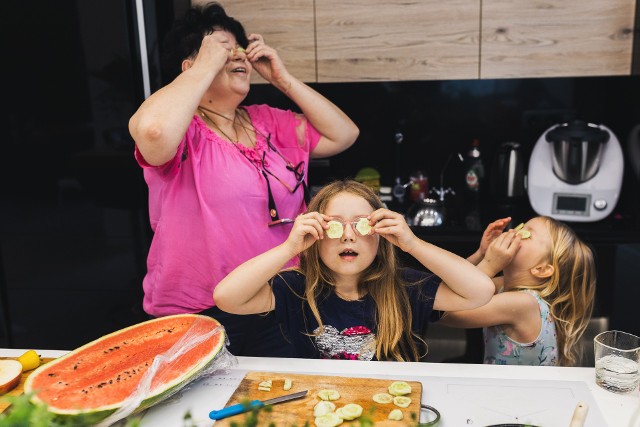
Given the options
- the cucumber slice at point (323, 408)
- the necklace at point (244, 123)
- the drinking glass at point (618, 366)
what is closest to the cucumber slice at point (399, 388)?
the cucumber slice at point (323, 408)

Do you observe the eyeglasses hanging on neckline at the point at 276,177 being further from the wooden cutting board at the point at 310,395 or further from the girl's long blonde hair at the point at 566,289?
the girl's long blonde hair at the point at 566,289

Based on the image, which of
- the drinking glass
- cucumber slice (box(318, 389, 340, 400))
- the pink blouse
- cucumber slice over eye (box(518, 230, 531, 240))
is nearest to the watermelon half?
cucumber slice (box(318, 389, 340, 400))

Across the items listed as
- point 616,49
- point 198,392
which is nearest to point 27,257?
point 198,392

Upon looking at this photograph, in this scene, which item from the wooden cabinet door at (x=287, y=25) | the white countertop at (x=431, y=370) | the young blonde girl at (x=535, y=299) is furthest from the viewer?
the wooden cabinet door at (x=287, y=25)

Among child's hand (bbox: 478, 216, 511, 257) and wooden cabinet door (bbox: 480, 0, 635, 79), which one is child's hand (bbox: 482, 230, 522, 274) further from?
wooden cabinet door (bbox: 480, 0, 635, 79)

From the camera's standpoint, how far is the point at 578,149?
9.14 feet

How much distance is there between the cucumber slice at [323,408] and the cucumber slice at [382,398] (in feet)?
0.28

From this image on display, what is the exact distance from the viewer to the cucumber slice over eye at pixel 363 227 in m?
1.52

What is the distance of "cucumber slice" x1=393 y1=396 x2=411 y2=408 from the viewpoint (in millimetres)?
1184

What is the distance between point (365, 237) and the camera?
158cm

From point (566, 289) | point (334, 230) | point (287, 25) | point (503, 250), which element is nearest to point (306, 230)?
point (334, 230)

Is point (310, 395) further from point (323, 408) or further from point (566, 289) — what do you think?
point (566, 289)

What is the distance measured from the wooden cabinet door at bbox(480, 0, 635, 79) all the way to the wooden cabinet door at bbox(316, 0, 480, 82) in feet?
0.30

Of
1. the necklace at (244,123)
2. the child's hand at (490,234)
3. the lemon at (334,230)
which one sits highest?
the necklace at (244,123)
